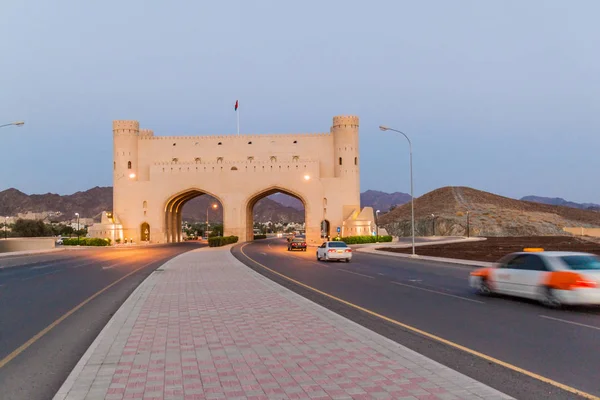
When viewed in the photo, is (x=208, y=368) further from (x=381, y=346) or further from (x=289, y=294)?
(x=289, y=294)

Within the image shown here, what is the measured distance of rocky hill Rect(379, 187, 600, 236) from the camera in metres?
102

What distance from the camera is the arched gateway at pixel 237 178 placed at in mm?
75375

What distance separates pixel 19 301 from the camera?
1440 cm

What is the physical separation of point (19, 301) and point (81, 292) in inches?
86.4

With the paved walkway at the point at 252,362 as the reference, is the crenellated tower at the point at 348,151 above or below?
above

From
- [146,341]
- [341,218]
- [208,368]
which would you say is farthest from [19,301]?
[341,218]

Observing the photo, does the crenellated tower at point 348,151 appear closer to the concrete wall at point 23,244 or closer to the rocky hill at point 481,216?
the rocky hill at point 481,216

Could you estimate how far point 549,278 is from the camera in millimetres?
12258

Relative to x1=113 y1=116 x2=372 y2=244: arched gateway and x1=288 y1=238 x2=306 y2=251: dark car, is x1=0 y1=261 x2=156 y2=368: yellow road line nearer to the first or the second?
x1=288 y1=238 x2=306 y2=251: dark car

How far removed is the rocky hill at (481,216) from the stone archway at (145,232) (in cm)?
5674

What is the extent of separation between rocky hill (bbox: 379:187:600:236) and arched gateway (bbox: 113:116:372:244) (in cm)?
3654

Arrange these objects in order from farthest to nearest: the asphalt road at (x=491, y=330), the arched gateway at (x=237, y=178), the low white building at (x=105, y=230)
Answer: the arched gateway at (x=237, y=178)
the low white building at (x=105, y=230)
the asphalt road at (x=491, y=330)

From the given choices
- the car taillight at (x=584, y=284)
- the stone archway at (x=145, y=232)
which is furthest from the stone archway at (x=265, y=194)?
the car taillight at (x=584, y=284)

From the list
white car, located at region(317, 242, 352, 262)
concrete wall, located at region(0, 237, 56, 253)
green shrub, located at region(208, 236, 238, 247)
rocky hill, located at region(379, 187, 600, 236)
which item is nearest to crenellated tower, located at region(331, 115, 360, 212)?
green shrub, located at region(208, 236, 238, 247)
